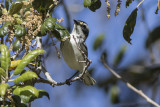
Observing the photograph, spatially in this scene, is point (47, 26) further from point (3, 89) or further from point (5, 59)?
point (3, 89)

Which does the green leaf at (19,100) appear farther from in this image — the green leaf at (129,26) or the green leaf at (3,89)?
the green leaf at (129,26)

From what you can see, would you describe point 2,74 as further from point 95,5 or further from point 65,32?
point 95,5

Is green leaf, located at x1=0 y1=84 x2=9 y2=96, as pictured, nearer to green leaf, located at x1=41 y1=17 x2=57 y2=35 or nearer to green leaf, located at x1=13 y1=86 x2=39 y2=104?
green leaf, located at x1=13 y1=86 x2=39 y2=104

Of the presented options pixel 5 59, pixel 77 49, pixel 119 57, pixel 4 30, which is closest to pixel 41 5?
pixel 4 30

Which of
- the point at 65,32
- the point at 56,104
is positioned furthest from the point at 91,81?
the point at 56,104

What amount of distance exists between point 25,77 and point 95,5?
0.87 metres

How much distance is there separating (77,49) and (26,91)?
1.85 metres

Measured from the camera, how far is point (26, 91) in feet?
7.18

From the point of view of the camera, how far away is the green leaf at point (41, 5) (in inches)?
98.7

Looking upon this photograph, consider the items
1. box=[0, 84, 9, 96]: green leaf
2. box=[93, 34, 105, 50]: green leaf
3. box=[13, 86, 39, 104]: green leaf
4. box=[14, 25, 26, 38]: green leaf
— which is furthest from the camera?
box=[93, 34, 105, 50]: green leaf

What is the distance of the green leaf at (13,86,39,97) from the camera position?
216cm

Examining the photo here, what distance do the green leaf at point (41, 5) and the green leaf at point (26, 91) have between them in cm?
69

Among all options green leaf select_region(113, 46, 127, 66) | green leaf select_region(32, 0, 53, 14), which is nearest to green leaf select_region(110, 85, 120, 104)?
green leaf select_region(113, 46, 127, 66)

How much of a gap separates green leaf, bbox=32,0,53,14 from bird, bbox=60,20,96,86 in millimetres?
1069
